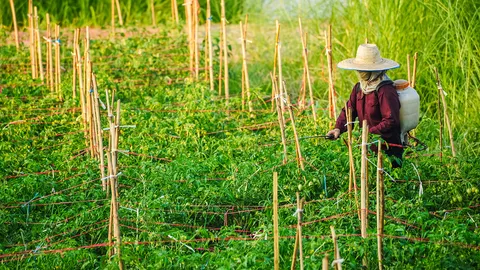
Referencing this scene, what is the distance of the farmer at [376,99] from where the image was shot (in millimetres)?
5246

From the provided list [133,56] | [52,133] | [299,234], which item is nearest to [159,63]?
[133,56]

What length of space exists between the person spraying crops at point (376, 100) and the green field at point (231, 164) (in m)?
0.20

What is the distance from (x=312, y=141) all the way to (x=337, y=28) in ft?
9.14

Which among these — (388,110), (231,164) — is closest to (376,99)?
(388,110)

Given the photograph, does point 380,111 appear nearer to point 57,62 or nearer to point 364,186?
point 364,186

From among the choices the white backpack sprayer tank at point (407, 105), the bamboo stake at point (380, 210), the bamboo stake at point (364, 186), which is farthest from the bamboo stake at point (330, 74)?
the bamboo stake at point (380, 210)

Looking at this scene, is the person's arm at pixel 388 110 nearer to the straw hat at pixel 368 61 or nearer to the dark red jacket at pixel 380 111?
the dark red jacket at pixel 380 111

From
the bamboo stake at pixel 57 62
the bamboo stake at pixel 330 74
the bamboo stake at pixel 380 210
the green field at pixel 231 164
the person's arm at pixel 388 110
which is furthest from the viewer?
the bamboo stake at pixel 57 62

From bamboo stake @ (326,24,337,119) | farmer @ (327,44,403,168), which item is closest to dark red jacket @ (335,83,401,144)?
farmer @ (327,44,403,168)

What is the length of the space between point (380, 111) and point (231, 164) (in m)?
1.07

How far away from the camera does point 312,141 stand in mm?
6199

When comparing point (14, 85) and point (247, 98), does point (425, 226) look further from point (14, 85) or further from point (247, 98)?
point (14, 85)

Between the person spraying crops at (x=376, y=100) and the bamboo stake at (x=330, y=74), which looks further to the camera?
the bamboo stake at (x=330, y=74)

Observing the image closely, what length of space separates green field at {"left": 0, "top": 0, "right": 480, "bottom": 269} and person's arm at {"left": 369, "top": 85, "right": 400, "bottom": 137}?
0.21 meters
